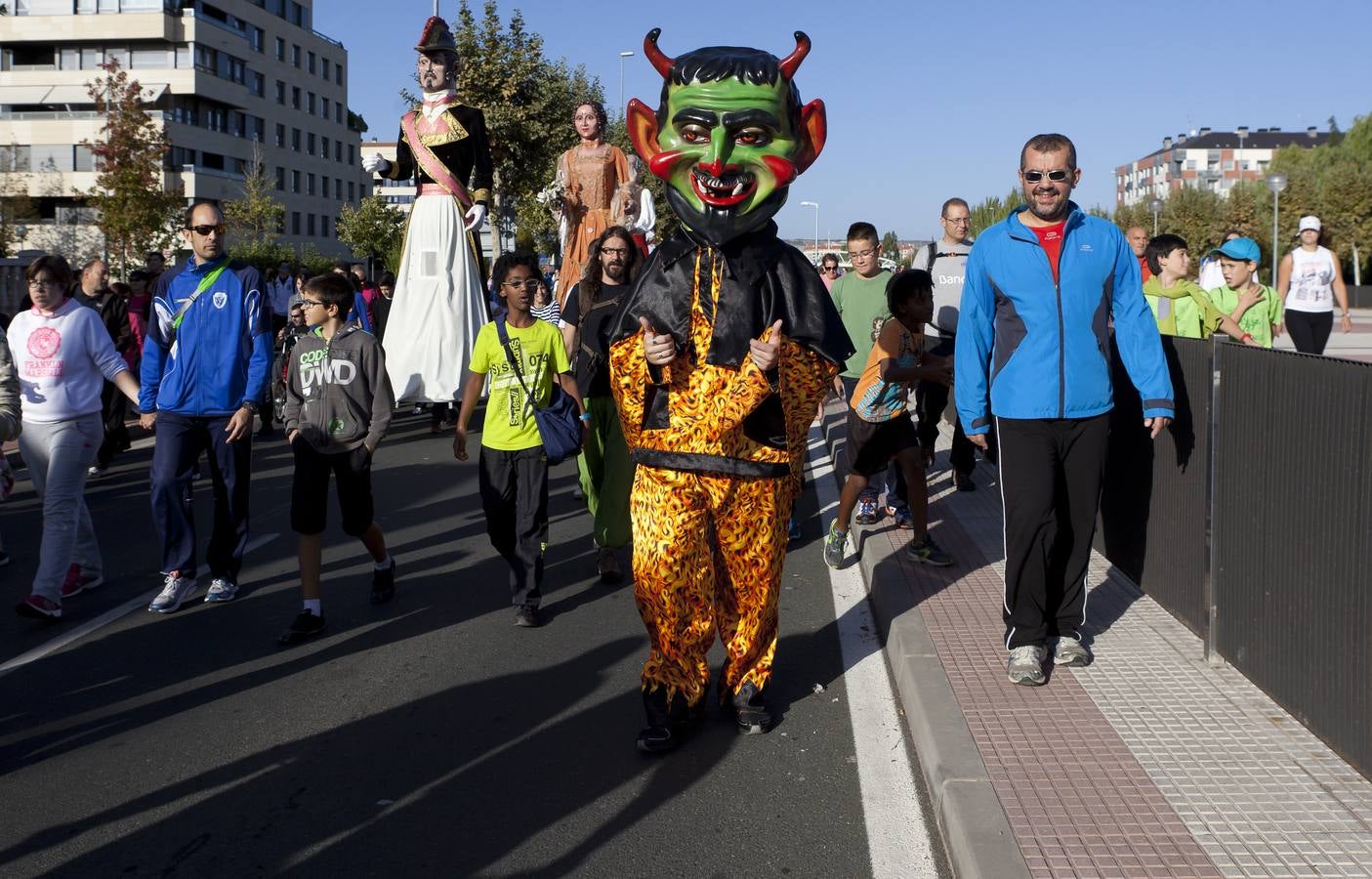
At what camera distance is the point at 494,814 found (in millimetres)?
4277

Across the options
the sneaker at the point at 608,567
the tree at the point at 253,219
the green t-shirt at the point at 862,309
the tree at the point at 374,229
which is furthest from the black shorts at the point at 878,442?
the tree at the point at 374,229

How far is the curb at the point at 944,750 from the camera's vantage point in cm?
368

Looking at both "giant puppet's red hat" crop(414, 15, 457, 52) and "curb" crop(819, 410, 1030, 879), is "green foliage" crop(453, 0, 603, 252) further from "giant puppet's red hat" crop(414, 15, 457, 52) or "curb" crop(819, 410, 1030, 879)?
"curb" crop(819, 410, 1030, 879)

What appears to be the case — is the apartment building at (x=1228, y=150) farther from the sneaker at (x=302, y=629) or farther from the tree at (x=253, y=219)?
the sneaker at (x=302, y=629)

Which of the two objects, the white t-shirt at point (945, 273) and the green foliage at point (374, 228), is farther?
the green foliage at point (374, 228)

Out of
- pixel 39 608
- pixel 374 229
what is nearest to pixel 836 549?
pixel 39 608

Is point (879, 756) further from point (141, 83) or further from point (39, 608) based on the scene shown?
point (141, 83)

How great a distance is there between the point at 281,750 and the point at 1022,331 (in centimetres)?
330

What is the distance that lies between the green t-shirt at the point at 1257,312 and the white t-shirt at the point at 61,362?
647 centimetres

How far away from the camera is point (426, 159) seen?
11312 millimetres

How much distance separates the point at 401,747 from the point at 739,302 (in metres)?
2.05

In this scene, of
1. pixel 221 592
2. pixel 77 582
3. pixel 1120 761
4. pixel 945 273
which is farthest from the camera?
pixel 945 273

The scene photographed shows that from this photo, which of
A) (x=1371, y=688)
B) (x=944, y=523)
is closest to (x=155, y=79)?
(x=944, y=523)

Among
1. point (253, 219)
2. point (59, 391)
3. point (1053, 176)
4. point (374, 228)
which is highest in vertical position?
point (253, 219)
